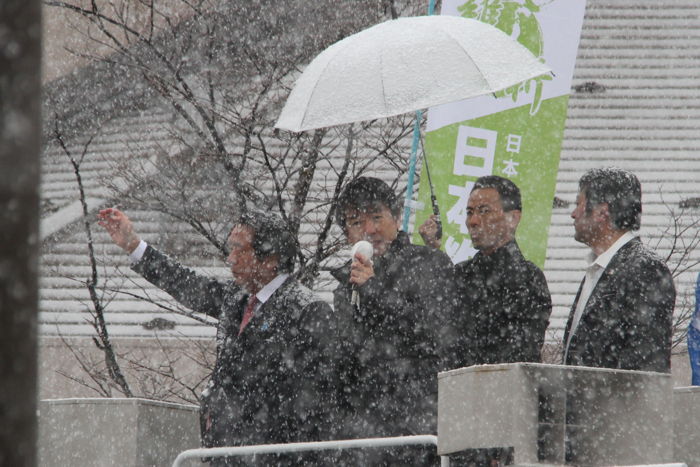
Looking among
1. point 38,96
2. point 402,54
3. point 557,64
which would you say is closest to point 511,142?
point 557,64

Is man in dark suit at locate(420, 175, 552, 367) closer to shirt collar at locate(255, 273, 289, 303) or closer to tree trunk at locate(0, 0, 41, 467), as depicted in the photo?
shirt collar at locate(255, 273, 289, 303)

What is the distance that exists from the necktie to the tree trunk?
3471 millimetres

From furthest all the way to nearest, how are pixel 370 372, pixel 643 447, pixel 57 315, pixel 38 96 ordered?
1. pixel 57 315
2. pixel 370 372
3. pixel 643 447
4. pixel 38 96

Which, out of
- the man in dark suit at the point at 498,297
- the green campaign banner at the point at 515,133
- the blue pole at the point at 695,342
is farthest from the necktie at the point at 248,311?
the blue pole at the point at 695,342

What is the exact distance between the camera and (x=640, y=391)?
144 inches

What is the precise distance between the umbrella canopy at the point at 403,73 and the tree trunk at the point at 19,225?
12.7 feet

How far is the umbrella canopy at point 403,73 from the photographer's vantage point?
5.62m

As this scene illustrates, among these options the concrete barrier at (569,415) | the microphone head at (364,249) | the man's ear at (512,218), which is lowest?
the concrete barrier at (569,415)

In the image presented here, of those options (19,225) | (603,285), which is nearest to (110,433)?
(603,285)

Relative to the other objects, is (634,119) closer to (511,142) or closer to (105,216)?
(511,142)

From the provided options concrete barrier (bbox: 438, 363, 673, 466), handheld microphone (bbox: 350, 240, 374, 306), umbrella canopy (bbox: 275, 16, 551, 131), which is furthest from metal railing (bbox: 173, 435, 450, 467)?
umbrella canopy (bbox: 275, 16, 551, 131)

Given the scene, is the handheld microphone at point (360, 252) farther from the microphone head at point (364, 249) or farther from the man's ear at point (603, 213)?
the man's ear at point (603, 213)

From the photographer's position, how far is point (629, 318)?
14.5 ft

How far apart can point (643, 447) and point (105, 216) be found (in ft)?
8.96
